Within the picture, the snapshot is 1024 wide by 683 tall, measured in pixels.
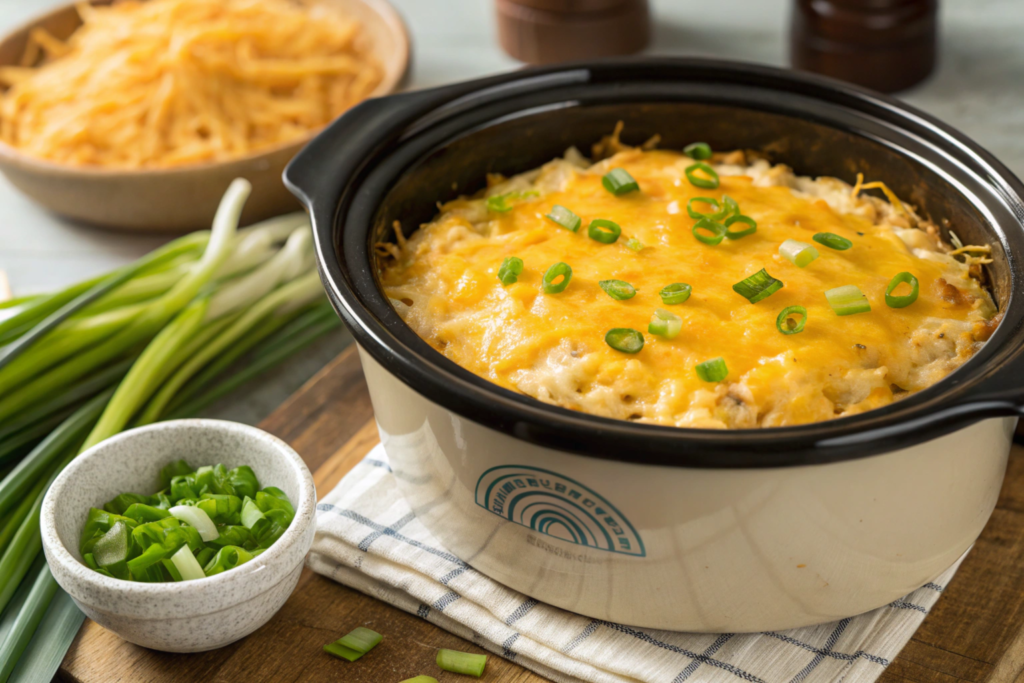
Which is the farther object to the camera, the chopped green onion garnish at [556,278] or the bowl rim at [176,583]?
the chopped green onion garnish at [556,278]

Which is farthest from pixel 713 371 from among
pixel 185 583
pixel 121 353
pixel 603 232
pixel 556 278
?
pixel 121 353

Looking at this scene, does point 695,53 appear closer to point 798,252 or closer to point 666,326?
point 798,252

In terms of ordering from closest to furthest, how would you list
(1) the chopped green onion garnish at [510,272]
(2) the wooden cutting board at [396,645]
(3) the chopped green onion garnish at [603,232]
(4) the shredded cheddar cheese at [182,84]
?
(2) the wooden cutting board at [396,645] < (1) the chopped green onion garnish at [510,272] < (3) the chopped green onion garnish at [603,232] < (4) the shredded cheddar cheese at [182,84]

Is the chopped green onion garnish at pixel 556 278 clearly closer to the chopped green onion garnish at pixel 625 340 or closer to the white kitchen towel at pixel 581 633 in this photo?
the chopped green onion garnish at pixel 625 340

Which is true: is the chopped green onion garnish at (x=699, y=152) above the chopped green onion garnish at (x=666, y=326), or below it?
below

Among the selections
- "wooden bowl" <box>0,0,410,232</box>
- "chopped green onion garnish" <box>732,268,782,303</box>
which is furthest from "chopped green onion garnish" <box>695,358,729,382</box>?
"wooden bowl" <box>0,0,410,232</box>

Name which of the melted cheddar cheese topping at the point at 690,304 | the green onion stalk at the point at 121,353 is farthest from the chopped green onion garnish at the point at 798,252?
the green onion stalk at the point at 121,353

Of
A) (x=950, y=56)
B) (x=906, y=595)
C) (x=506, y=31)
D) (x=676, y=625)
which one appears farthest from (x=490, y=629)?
(x=950, y=56)
